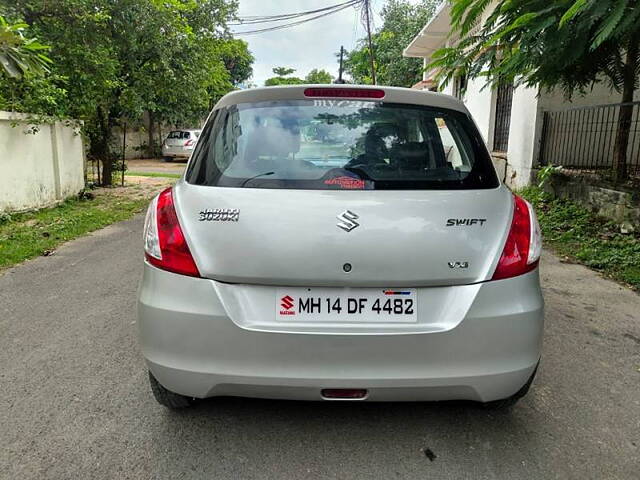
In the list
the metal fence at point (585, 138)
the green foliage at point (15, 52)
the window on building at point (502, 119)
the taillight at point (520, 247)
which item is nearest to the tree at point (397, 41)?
the window on building at point (502, 119)

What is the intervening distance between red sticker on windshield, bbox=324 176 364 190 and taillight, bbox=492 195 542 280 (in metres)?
0.67

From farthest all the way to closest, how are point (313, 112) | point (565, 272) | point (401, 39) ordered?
point (401, 39) < point (565, 272) < point (313, 112)

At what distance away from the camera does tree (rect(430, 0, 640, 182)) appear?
13.4 feet

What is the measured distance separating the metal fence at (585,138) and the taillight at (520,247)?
22.2 ft

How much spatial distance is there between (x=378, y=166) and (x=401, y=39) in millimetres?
28599

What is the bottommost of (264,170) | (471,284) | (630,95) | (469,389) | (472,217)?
(469,389)

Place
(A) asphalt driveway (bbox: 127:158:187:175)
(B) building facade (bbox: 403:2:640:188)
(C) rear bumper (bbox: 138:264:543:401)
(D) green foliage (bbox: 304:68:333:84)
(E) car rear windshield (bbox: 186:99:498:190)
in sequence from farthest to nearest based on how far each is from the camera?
(D) green foliage (bbox: 304:68:333:84)
(A) asphalt driveway (bbox: 127:158:187:175)
(B) building facade (bbox: 403:2:640:188)
(E) car rear windshield (bbox: 186:99:498:190)
(C) rear bumper (bbox: 138:264:543:401)

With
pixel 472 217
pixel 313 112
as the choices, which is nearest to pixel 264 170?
pixel 313 112

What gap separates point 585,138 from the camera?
855 centimetres

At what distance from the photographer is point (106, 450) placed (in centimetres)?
230

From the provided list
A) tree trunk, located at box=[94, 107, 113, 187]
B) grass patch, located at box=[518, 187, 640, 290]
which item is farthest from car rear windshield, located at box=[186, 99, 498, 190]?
tree trunk, located at box=[94, 107, 113, 187]

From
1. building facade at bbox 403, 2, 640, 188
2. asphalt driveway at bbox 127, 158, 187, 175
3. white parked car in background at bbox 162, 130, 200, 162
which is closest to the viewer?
building facade at bbox 403, 2, 640, 188

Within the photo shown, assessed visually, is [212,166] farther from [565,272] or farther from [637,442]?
[565,272]

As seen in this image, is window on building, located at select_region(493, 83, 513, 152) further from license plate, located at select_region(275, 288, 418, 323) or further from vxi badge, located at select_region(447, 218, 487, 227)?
license plate, located at select_region(275, 288, 418, 323)
